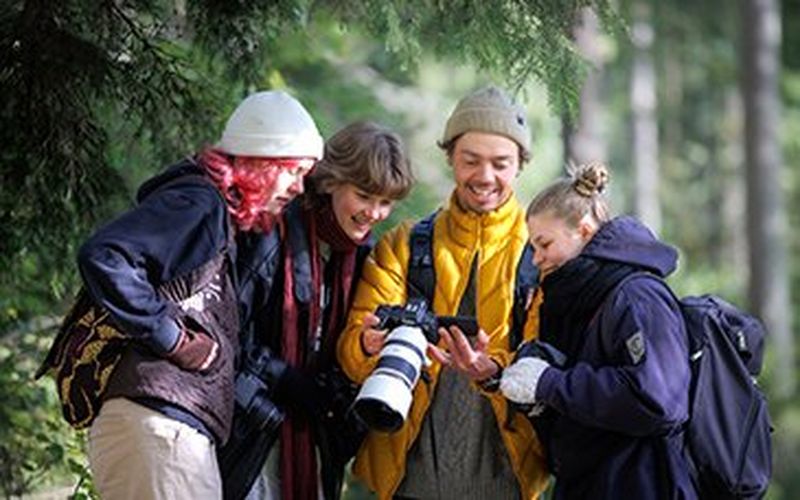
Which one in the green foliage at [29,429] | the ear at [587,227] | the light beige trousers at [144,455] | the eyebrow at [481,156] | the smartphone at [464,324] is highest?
the eyebrow at [481,156]

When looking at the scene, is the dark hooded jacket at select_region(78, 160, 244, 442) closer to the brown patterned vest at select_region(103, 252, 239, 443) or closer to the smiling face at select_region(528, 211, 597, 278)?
the brown patterned vest at select_region(103, 252, 239, 443)

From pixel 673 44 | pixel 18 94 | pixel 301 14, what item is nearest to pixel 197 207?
→ pixel 18 94

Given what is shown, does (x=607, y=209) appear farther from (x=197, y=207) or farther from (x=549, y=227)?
(x=197, y=207)

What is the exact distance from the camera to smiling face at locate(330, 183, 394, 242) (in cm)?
472

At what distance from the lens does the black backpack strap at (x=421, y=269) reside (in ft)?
15.7

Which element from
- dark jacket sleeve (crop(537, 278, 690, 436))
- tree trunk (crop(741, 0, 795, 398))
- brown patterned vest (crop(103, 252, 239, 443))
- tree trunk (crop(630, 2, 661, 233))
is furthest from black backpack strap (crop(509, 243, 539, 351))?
tree trunk (crop(630, 2, 661, 233))

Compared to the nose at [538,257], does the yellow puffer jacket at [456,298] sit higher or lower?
lower

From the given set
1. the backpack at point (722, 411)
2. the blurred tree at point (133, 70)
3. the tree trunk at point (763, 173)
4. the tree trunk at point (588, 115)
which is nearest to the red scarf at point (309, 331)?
the blurred tree at point (133, 70)

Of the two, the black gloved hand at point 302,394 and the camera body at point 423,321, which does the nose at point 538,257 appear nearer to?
the camera body at point 423,321

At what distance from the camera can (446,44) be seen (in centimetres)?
557

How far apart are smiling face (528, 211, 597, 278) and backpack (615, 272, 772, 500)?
0.72ft

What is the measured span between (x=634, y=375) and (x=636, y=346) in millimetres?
92

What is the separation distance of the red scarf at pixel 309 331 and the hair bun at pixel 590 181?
86 centimetres

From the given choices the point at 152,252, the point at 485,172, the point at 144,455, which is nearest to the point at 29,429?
the point at 144,455
